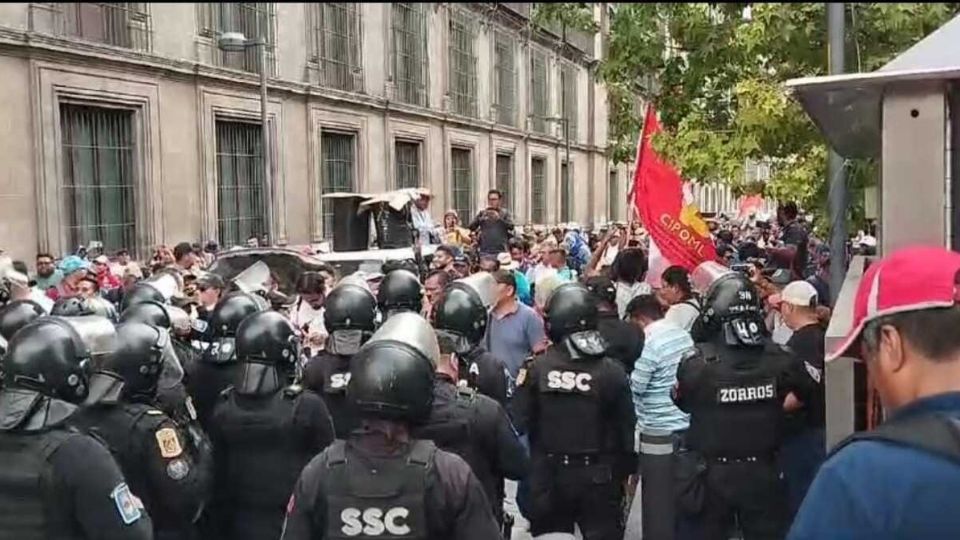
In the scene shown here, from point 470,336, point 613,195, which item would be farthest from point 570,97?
point 470,336

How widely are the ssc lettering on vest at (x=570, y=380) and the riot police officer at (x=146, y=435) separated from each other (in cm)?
190

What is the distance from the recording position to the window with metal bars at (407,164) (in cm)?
2962

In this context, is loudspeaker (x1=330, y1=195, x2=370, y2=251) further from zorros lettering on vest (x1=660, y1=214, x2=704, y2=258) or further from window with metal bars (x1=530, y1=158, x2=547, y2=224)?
window with metal bars (x1=530, y1=158, x2=547, y2=224)

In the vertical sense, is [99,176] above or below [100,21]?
below

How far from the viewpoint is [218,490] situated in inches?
190

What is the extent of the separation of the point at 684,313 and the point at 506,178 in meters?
32.4

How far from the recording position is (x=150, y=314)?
5828mm

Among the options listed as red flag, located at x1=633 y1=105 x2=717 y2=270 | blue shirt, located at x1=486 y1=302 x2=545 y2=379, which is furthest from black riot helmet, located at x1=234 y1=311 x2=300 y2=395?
red flag, located at x1=633 y1=105 x2=717 y2=270

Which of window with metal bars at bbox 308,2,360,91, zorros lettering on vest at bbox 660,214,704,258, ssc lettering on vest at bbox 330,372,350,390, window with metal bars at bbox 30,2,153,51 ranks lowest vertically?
ssc lettering on vest at bbox 330,372,350,390

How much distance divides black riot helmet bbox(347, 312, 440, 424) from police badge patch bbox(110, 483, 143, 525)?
80 centimetres

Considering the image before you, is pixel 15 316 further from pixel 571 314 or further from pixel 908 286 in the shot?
pixel 908 286

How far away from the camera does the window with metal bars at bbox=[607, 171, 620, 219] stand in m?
48.9

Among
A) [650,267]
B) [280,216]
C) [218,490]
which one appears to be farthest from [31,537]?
[280,216]

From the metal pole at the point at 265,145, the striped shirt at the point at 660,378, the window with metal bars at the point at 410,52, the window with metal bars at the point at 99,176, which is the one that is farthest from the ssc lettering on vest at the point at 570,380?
the window with metal bars at the point at 410,52
